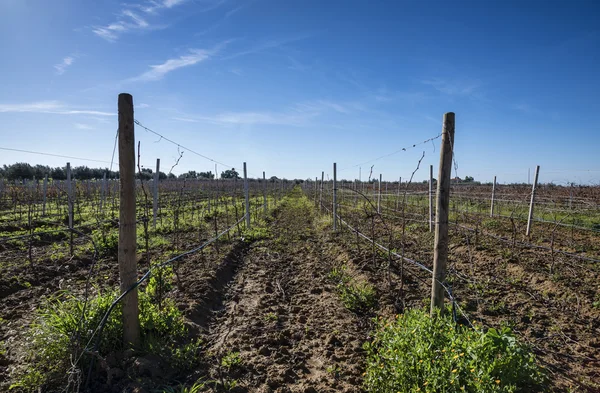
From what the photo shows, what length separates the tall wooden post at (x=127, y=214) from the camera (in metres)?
3.05

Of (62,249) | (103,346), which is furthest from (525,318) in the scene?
(62,249)

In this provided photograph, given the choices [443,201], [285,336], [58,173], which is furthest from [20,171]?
[443,201]

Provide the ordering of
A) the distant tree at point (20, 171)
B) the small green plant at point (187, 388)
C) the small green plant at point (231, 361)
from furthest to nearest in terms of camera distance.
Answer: the distant tree at point (20, 171), the small green plant at point (231, 361), the small green plant at point (187, 388)

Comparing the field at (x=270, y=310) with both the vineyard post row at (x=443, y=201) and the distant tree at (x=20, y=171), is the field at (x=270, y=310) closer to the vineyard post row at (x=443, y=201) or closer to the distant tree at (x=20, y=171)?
the vineyard post row at (x=443, y=201)

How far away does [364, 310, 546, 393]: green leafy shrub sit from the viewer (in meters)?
2.27

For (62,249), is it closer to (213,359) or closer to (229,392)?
(213,359)

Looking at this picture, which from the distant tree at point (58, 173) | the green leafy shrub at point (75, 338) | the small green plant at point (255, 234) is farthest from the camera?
the distant tree at point (58, 173)

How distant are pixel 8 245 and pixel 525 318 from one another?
11902 millimetres

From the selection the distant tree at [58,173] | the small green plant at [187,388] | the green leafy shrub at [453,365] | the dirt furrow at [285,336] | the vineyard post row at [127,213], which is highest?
the distant tree at [58,173]

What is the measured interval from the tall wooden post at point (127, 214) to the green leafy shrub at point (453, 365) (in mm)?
2393

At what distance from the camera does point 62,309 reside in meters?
3.25

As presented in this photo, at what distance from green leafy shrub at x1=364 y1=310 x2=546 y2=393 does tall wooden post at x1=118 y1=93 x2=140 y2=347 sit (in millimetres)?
2393

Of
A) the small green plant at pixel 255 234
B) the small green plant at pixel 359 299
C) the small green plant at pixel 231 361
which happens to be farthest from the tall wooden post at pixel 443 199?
the small green plant at pixel 255 234

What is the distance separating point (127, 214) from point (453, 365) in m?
3.14
